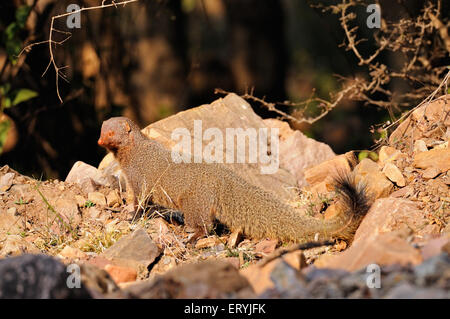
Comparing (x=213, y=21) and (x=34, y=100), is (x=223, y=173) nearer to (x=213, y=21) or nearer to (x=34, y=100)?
(x=34, y=100)

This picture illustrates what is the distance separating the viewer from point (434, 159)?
3.72 meters

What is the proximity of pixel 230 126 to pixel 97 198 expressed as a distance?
1273mm

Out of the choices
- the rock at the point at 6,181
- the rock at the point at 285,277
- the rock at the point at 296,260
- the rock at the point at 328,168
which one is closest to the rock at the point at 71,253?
the rock at the point at 6,181

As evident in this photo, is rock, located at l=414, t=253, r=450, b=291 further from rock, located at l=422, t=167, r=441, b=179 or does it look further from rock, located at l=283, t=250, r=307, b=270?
rock, located at l=422, t=167, r=441, b=179

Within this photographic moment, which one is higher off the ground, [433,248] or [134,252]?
[433,248]

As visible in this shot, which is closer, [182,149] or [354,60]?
[182,149]

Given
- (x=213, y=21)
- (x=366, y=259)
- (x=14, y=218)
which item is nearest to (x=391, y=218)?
(x=366, y=259)

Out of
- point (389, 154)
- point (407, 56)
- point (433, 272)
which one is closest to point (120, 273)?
point (433, 272)

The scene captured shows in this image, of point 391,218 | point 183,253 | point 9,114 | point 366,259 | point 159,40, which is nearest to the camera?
point 366,259

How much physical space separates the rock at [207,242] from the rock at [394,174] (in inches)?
47.6

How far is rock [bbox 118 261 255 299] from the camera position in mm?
2158

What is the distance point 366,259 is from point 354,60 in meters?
6.59

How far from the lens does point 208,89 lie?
7.21 meters

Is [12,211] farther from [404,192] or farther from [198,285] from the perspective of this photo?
[404,192]
